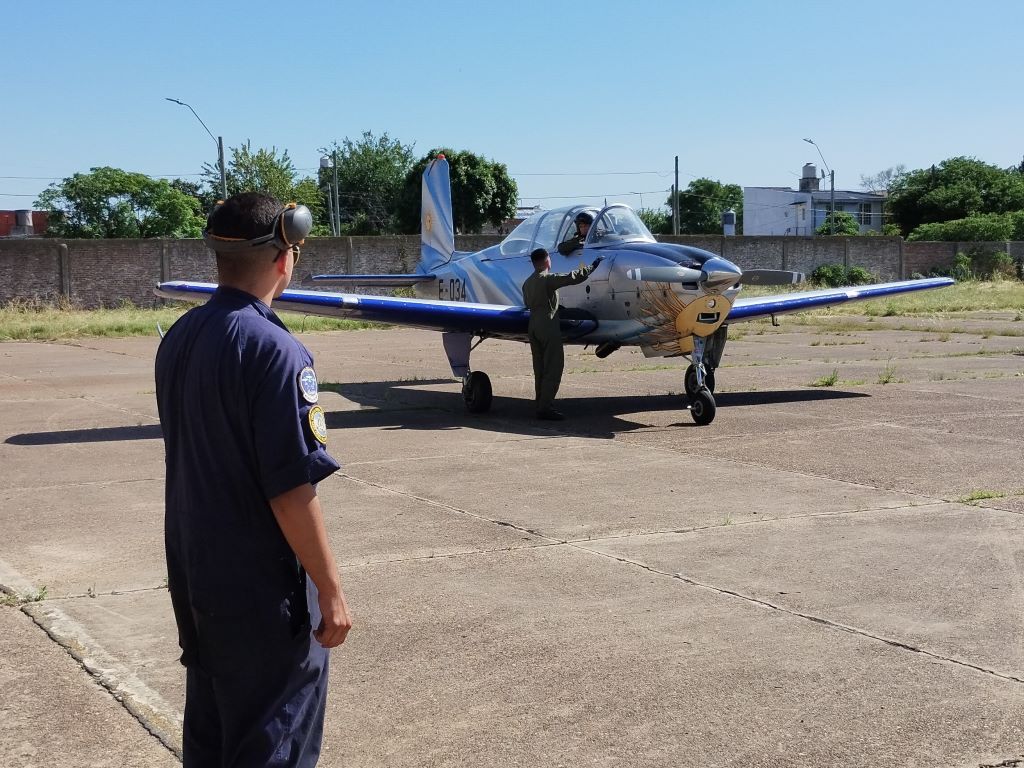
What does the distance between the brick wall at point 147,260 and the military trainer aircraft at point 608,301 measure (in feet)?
61.3

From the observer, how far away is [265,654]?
2682 mm

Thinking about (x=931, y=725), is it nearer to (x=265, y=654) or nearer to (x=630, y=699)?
(x=630, y=699)

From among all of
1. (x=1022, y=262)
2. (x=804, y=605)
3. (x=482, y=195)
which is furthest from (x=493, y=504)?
(x=482, y=195)

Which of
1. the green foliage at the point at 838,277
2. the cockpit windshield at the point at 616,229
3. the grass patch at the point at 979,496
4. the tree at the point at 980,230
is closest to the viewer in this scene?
the grass patch at the point at 979,496

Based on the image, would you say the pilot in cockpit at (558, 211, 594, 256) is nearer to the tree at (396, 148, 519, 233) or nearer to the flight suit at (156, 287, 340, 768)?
the flight suit at (156, 287, 340, 768)

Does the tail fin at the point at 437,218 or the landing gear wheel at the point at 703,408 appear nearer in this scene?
the landing gear wheel at the point at 703,408

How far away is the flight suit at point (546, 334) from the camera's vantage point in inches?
505

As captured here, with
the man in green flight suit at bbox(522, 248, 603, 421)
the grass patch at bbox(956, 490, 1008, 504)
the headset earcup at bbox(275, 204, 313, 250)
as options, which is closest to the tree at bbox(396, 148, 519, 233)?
the man in green flight suit at bbox(522, 248, 603, 421)

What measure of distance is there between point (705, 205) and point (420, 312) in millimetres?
113383

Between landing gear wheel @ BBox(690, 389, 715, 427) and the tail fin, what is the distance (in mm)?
7533

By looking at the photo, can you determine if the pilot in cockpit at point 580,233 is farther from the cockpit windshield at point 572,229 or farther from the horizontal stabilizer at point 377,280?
the horizontal stabilizer at point 377,280

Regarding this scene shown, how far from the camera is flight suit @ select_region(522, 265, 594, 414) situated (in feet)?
42.1

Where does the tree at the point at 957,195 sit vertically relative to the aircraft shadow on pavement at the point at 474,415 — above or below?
above

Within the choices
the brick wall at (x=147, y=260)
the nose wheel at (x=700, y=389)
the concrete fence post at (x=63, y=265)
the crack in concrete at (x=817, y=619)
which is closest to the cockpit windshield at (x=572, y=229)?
the nose wheel at (x=700, y=389)
